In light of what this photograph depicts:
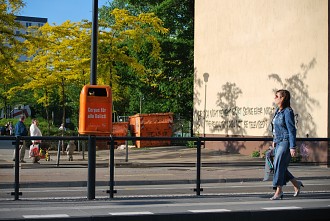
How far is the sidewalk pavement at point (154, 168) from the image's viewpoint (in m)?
11.0

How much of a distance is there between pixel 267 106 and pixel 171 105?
44.8 ft

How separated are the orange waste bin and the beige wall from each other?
14.6 m

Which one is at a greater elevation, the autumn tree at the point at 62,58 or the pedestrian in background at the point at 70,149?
the autumn tree at the point at 62,58

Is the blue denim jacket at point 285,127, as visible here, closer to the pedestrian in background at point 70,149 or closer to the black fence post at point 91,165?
the black fence post at point 91,165

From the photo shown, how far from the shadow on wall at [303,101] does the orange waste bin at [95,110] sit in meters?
14.9

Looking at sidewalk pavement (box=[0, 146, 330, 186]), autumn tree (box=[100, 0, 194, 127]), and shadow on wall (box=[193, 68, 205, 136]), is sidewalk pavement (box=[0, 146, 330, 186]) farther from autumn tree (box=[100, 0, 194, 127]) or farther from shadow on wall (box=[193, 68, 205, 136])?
autumn tree (box=[100, 0, 194, 127])

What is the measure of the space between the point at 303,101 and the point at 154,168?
1384 cm

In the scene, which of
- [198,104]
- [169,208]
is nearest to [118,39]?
[198,104]

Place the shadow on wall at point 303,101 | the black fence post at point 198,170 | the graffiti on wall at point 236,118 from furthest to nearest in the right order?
the graffiti on wall at point 236,118 < the shadow on wall at point 303,101 < the black fence post at point 198,170

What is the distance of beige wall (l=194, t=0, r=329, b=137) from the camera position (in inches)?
938

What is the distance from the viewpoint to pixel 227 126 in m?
29.9

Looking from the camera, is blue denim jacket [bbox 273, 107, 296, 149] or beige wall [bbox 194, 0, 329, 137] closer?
blue denim jacket [bbox 273, 107, 296, 149]

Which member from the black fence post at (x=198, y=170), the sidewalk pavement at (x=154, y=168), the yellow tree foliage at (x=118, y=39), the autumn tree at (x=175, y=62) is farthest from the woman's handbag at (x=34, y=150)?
the autumn tree at (x=175, y=62)

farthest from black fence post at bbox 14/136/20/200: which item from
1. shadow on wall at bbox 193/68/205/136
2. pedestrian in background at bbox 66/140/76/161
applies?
shadow on wall at bbox 193/68/205/136
